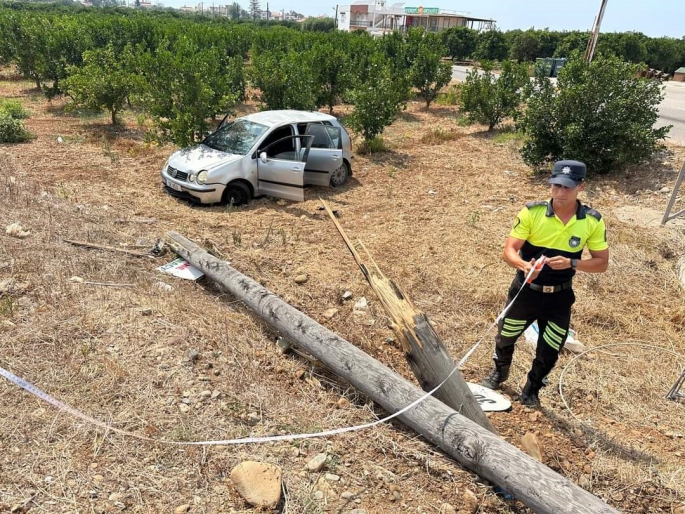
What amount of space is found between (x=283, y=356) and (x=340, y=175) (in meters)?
6.24

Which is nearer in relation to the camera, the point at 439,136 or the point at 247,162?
the point at 247,162

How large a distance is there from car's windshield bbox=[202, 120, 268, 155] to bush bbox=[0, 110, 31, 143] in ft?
17.6

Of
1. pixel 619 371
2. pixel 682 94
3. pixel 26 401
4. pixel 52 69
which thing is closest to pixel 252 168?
pixel 26 401

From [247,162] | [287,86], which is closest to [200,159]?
[247,162]

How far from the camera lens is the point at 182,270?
5.37 m

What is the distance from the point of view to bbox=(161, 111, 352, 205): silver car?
780cm

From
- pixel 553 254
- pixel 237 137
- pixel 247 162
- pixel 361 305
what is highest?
pixel 553 254

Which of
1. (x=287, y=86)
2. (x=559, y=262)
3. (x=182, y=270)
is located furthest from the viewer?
(x=287, y=86)

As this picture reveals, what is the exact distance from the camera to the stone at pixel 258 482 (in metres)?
2.60

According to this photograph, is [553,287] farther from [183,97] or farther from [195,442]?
[183,97]

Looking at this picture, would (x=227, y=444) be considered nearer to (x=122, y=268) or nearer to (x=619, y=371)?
(x=122, y=268)

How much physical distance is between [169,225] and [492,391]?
201 inches

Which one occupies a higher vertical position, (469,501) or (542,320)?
(542,320)

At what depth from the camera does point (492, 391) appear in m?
3.93
